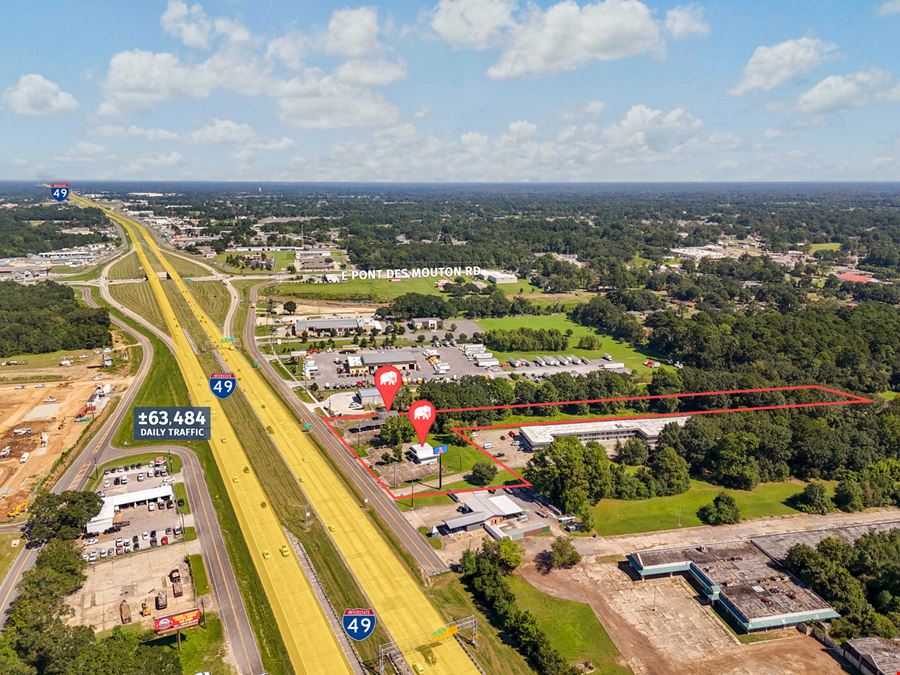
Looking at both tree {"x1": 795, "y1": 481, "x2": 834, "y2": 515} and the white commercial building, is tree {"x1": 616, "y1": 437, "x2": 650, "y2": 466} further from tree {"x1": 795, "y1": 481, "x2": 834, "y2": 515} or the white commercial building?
the white commercial building

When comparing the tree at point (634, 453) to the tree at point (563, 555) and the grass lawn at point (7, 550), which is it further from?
the grass lawn at point (7, 550)

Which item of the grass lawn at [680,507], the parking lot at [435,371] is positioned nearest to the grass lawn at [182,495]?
the parking lot at [435,371]

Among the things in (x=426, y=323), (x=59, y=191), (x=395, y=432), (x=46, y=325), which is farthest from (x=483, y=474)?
(x=46, y=325)

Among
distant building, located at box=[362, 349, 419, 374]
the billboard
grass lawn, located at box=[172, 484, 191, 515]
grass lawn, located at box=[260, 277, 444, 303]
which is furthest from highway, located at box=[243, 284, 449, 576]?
grass lawn, located at box=[260, 277, 444, 303]

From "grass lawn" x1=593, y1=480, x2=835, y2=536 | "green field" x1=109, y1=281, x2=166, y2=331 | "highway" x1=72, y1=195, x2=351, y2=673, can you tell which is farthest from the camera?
"green field" x1=109, y1=281, x2=166, y2=331

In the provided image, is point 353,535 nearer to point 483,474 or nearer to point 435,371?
point 483,474

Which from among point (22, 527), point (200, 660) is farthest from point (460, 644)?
point (22, 527)
